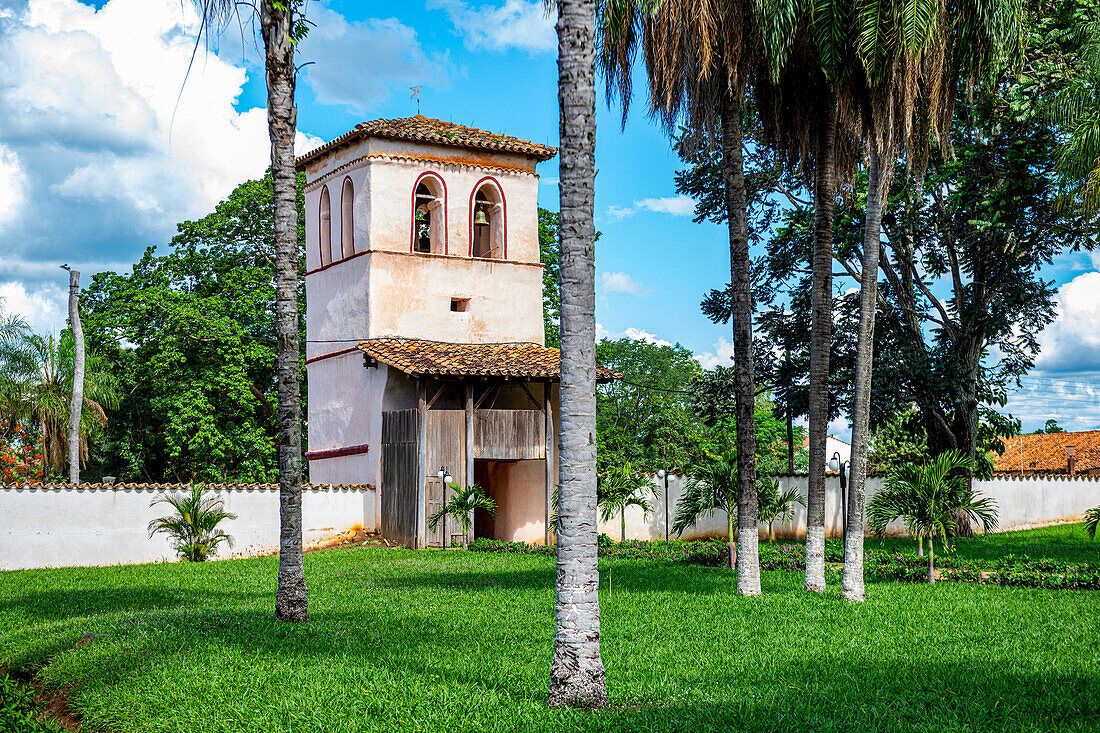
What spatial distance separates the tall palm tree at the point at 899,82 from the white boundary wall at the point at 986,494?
13.5 meters

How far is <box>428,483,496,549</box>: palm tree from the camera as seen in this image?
2397 cm

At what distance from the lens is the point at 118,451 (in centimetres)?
3438

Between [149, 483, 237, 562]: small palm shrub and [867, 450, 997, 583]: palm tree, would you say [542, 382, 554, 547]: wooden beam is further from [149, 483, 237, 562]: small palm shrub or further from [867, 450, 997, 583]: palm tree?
[867, 450, 997, 583]: palm tree

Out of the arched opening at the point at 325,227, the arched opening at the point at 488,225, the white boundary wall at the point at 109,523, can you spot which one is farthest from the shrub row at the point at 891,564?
the arched opening at the point at 325,227

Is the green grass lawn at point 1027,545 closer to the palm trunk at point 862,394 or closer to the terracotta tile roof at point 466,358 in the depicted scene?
the palm trunk at point 862,394

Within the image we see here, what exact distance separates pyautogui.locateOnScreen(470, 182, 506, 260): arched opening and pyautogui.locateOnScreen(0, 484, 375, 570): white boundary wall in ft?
26.2

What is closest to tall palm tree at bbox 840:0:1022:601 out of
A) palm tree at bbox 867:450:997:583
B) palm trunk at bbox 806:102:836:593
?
palm trunk at bbox 806:102:836:593

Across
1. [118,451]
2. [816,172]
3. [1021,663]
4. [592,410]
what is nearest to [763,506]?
[816,172]

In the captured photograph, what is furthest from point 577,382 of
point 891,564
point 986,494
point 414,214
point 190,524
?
point 986,494

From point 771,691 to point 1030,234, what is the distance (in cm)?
1880

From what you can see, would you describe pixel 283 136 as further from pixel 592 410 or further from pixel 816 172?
pixel 816 172

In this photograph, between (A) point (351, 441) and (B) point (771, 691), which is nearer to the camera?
(B) point (771, 691)

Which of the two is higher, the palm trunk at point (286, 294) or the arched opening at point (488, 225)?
the arched opening at point (488, 225)

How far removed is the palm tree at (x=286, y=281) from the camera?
1141 cm
